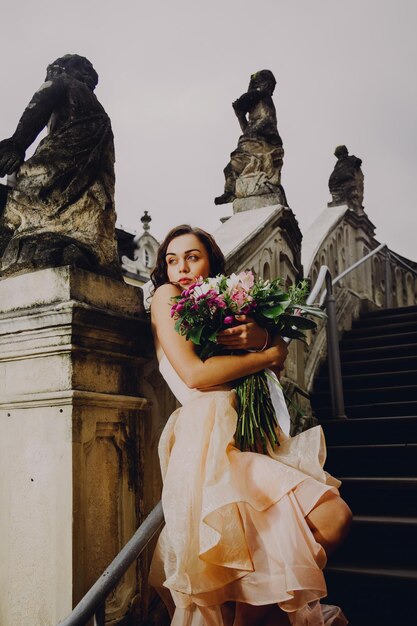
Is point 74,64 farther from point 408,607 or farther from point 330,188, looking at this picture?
point 330,188

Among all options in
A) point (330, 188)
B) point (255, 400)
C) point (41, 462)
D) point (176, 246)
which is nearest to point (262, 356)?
point (255, 400)

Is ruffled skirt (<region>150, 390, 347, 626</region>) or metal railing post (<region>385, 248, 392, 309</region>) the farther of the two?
metal railing post (<region>385, 248, 392, 309</region>)

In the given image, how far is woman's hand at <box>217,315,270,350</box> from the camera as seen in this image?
223 cm

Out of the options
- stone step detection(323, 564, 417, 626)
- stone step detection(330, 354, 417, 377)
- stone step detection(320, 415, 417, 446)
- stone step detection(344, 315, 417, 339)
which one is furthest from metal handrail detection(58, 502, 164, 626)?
stone step detection(344, 315, 417, 339)

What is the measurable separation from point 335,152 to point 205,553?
292 inches

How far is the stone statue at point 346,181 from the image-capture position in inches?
→ 327

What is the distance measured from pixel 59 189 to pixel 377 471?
2.87 meters

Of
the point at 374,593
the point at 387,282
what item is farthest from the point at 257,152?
the point at 387,282

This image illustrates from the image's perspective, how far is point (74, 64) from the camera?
249cm

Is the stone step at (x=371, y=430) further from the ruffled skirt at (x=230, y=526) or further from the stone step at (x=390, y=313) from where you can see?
the stone step at (x=390, y=313)

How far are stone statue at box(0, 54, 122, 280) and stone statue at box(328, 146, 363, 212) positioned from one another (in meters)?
6.40

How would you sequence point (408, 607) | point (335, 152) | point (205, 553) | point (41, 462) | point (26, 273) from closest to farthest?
point (205, 553) → point (41, 462) → point (26, 273) → point (408, 607) → point (335, 152)

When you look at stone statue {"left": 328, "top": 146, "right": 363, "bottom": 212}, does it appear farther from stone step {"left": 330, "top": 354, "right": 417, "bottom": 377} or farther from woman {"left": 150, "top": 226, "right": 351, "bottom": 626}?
woman {"left": 150, "top": 226, "right": 351, "bottom": 626}

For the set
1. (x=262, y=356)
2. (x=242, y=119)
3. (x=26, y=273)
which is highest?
(x=242, y=119)
